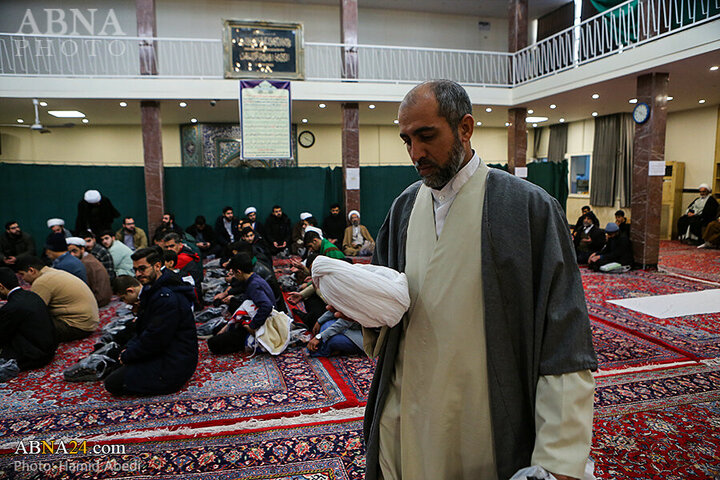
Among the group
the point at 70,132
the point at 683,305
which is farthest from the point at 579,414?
the point at 70,132

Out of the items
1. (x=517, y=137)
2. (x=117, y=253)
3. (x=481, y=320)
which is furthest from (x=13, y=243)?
(x=517, y=137)

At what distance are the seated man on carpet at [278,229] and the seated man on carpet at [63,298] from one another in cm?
455

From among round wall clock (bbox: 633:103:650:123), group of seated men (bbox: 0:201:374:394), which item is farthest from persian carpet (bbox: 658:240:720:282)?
group of seated men (bbox: 0:201:374:394)

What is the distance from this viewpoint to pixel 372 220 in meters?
9.39

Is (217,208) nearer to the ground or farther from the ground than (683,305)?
farther from the ground

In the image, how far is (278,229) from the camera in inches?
335

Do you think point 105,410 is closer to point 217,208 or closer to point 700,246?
point 217,208

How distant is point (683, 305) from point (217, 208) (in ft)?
23.7

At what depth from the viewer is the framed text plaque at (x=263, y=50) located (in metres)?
7.80

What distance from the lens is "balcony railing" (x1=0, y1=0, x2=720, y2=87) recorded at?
7594mm

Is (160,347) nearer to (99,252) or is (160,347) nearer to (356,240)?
(99,252)

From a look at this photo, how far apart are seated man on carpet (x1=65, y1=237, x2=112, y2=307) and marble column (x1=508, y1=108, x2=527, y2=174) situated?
7.24 meters

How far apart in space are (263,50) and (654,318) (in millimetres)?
6821

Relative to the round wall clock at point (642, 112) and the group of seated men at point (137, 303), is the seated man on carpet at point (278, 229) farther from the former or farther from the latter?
the round wall clock at point (642, 112)
